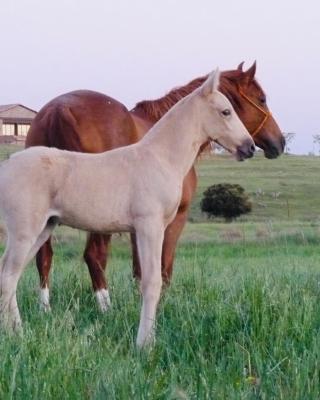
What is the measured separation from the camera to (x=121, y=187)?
17.7 ft

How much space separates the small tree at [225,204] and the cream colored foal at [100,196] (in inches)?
1198

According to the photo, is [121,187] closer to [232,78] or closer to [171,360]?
[171,360]

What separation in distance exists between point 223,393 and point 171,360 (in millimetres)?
891

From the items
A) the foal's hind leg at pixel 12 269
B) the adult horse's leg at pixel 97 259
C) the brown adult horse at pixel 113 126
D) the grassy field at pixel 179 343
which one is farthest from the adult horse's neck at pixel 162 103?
the foal's hind leg at pixel 12 269

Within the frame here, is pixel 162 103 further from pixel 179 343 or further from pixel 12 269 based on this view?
pixel 179 343

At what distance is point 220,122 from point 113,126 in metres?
2.35

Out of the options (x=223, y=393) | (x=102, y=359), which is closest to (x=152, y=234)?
(x=102, y=359)

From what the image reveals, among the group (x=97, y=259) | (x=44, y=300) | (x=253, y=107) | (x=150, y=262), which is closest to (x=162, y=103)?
(x=253, y=107)

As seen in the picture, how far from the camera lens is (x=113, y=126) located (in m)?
7.87

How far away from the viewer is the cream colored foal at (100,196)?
5285mm

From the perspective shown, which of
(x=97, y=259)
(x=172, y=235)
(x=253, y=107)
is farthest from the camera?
(x=253, y=107)

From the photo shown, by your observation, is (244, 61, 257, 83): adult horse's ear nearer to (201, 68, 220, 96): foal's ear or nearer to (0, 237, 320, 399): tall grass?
(0, 237, 320, 399): tall grass

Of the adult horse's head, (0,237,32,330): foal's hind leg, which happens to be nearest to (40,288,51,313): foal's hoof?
(0,237,32,330): foal's hind leg

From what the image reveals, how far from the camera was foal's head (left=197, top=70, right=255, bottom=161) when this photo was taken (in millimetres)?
5625
